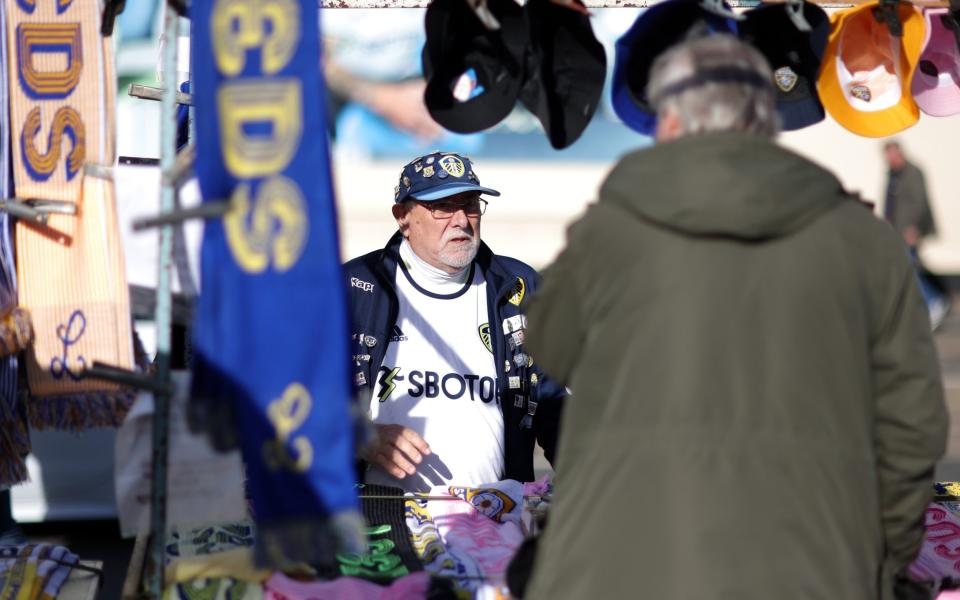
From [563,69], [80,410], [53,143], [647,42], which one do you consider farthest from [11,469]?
[647,42]

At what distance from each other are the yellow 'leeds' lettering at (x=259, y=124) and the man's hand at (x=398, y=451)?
4.30 ft

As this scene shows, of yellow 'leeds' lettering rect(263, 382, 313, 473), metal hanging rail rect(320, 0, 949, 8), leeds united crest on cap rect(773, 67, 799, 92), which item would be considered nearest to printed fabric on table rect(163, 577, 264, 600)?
yellow 'leeds' lettering rect(263, 382, 313, 473)

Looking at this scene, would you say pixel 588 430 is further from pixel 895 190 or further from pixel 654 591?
pixel 895 190

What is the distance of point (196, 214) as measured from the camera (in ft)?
7.68

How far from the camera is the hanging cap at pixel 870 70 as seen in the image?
127 inches

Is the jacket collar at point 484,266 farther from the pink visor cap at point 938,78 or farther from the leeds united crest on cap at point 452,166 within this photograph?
the pink visor cap at point 938,78

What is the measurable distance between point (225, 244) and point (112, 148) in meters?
0.75

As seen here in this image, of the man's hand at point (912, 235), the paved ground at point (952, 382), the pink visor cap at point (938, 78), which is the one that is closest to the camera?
the pink visor cap at point (938, 78)

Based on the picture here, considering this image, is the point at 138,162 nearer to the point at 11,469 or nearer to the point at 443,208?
the point at 11,469

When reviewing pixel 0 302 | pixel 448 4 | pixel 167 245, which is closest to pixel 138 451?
pixel 167 245

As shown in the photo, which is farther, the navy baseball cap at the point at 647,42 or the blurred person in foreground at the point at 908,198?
the blurred person in foreground at the point at 908,198

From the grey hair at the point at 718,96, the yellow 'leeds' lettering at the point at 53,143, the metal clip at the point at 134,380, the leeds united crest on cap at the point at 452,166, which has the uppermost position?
the grey hair at the point at 718,96

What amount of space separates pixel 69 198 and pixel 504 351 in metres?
A: 1.41

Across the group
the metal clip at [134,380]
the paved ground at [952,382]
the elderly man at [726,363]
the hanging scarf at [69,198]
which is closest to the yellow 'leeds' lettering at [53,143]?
the hanging scarf at [69,198]
